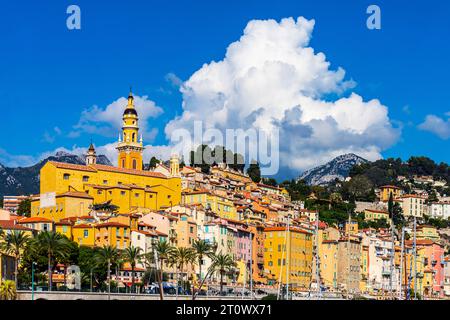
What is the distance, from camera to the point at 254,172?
152750mm

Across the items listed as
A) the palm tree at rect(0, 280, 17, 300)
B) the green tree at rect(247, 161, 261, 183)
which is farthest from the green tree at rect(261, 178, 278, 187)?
the palm tree at rect(0, 280, 17, 300)

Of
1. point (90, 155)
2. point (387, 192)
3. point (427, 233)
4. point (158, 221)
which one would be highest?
point (90, 155)

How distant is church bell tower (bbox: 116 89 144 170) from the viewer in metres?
120

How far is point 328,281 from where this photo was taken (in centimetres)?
10512

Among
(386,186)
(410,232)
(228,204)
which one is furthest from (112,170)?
(386,186)

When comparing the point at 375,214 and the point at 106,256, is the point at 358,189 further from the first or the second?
the point at 106,256

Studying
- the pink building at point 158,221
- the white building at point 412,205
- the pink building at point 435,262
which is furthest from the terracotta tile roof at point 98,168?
the white building at point 412,205

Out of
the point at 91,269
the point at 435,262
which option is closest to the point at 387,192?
the point at 435,262

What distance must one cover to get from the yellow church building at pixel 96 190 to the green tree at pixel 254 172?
137 ft

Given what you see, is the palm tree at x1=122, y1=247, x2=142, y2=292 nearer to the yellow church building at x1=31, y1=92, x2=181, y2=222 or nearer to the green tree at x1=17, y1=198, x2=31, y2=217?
the yellow church building at x1=31, y1=92, x2=181, y2=222

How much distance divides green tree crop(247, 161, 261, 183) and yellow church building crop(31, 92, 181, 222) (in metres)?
41.8

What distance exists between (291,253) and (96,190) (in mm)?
22675

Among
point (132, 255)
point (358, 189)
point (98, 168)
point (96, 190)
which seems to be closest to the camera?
point (132, 255)
